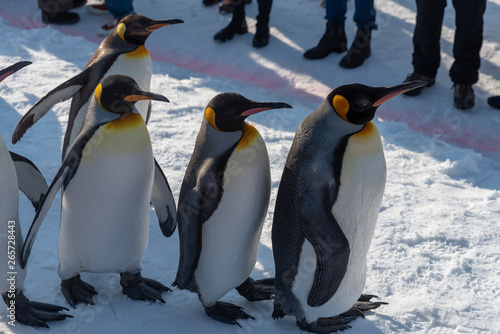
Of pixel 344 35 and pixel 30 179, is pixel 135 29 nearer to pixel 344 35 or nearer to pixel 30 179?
pixel 30 179

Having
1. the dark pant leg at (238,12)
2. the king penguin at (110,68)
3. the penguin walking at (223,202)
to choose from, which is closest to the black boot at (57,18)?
the dark pant leg at (238,12)

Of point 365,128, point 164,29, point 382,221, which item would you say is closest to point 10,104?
point 164,29

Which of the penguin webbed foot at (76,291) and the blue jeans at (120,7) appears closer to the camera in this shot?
the penguin webbed foot at (76,291)

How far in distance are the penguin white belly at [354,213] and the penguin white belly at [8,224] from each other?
935mm

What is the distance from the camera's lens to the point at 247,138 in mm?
1995

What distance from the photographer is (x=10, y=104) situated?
388cm

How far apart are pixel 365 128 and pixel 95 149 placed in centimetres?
87

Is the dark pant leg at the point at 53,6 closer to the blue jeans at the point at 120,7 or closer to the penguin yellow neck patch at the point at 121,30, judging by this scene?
the blue jeans at the point at 120,7

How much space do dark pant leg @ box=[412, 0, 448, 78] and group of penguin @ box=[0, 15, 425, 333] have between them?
2.34m

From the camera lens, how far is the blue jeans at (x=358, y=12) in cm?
448

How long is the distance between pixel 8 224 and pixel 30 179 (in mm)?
307

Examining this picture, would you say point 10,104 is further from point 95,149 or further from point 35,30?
point 95,149

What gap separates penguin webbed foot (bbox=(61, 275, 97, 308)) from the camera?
2182 mm

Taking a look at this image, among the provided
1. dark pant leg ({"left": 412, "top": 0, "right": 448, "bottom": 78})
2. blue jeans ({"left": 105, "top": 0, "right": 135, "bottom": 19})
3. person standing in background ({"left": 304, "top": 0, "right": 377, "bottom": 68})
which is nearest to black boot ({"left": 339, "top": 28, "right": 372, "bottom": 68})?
person standing in background ({"left": 304, "top": 0, "right": 377, "bottom": 68})
